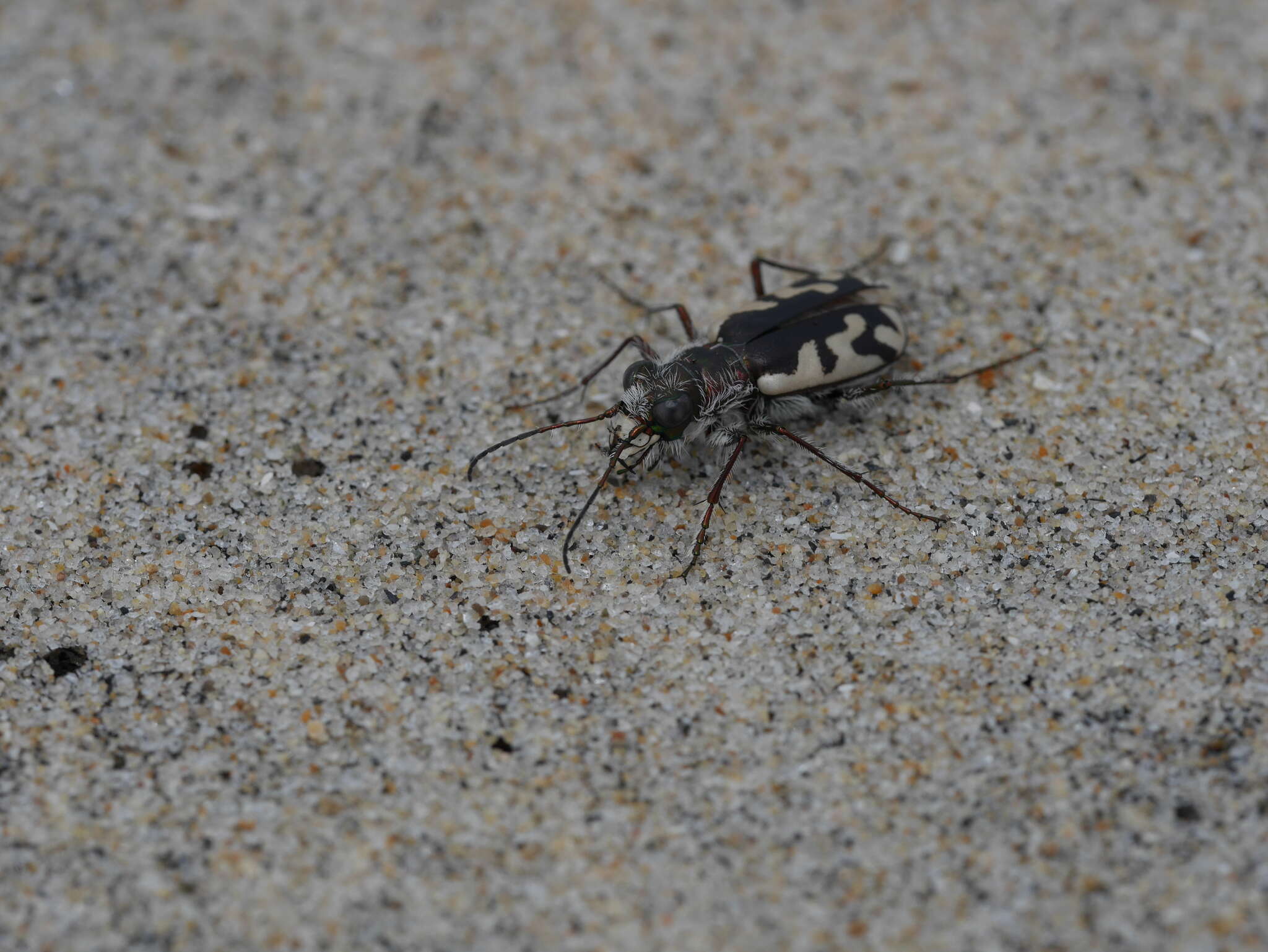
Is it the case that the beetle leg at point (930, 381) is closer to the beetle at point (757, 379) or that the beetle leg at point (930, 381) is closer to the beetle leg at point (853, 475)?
the beetle at point (757, 379)

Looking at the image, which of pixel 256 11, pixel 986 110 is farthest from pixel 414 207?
pixel 986 110

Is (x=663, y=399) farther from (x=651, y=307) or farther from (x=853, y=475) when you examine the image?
(x=651, y=307)

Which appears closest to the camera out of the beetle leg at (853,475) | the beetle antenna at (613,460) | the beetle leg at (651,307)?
the beetle antenna at (613,460)

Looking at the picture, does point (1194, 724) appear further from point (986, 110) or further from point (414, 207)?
point (414, 207)

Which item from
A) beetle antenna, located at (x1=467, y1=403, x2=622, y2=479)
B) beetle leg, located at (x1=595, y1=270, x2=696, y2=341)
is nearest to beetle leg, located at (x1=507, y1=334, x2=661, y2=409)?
beetle leg, located at (x1=595, y1=270, x2=696, y2=341)

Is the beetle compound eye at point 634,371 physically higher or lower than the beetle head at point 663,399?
higher

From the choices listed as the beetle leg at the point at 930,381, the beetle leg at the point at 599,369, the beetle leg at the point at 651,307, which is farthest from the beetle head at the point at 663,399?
the beetle leg at the point at 930,381
